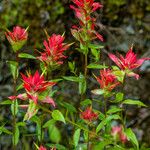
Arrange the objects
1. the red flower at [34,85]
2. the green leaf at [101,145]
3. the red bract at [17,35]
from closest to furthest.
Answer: the red flower at [34,85]
the red bract at [17,35]
the green leaf at [101,145]

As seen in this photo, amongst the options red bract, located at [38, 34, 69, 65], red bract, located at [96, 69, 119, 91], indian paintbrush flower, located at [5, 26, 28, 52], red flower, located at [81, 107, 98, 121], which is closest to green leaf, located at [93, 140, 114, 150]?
red flower, located at [81, 107, 98, 121]

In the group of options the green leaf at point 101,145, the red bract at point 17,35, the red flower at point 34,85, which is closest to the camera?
the red flower at point 34,85

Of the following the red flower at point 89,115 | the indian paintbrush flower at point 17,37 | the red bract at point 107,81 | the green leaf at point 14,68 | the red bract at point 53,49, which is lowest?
the red flower at point 89,115

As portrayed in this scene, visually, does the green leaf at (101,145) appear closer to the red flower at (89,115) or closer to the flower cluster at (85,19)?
the red flower at (89,115)

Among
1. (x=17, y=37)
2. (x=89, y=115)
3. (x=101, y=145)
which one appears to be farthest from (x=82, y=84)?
(x=17, y=37)

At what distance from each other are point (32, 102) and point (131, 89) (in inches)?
69.5

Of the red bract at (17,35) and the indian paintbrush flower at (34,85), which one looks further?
the red bract at (17,35)

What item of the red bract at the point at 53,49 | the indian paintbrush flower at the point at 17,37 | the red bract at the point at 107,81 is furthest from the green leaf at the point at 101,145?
the indian paintbrush flower at the point at 17,37

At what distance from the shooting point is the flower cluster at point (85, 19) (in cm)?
188

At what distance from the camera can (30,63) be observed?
127 inches

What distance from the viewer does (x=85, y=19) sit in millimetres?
1892

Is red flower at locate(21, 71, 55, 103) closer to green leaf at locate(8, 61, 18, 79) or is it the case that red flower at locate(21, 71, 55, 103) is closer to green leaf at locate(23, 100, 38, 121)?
green leaf at locate(23, 100, 38, 121)

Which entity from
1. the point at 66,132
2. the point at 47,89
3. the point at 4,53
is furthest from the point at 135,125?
the point at 47,89

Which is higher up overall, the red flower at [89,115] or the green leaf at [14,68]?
the green leaf at [14,68]
